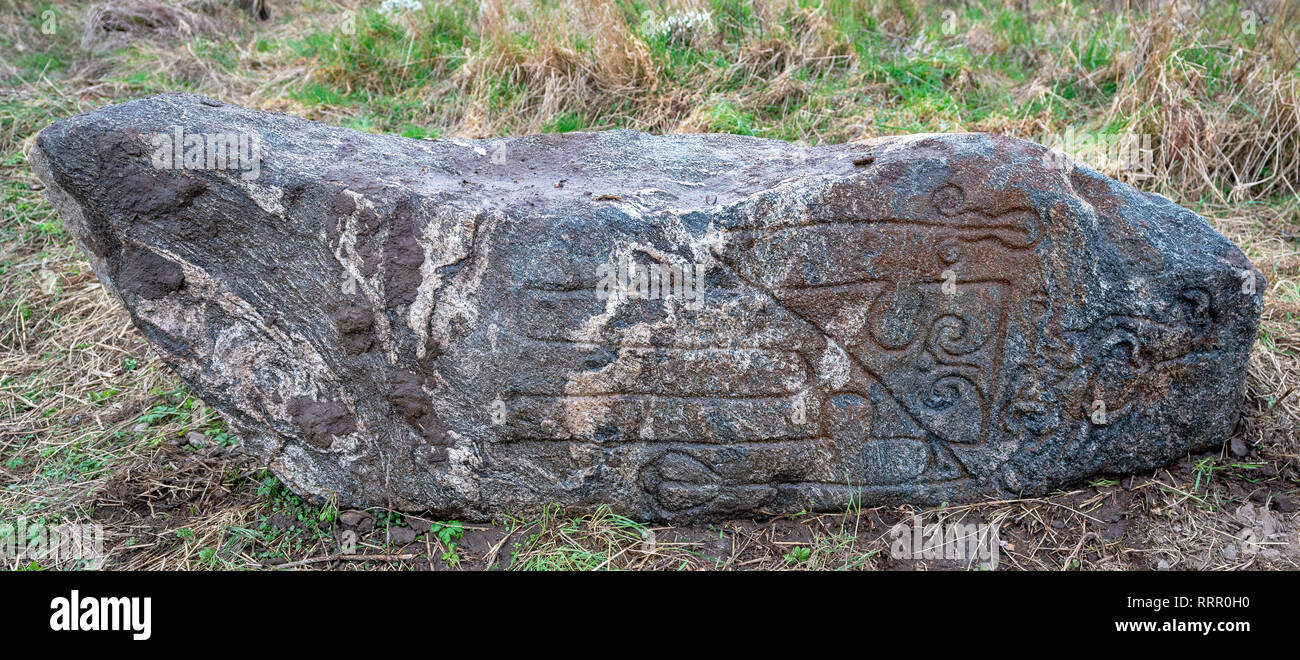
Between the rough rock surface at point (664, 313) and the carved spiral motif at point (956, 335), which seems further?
the carved spiral motif at point (956, 335)

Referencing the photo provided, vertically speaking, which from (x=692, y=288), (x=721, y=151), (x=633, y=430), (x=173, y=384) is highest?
(x=721, y=151)

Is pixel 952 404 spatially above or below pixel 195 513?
above

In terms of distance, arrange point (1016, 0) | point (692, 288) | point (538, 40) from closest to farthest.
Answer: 1. point (692, 288)
2. point (538, 40)
3. point (1016, 0)

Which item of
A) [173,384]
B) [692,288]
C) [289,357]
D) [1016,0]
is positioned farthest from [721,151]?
[1016,0]

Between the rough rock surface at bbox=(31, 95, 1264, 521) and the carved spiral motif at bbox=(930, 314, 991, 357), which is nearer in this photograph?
the rough rock surface at bbox=(31, 95, 1264, 521)

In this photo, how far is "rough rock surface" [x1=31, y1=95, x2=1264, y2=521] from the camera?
2.45m

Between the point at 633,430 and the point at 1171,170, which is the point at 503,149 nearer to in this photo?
the point at 633,430

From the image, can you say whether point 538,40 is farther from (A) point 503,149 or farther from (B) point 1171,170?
(B) point 1171,170

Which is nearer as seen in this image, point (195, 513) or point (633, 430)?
point (633, 430)

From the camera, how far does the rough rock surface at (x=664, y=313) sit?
245 cm

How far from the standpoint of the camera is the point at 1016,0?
565cm

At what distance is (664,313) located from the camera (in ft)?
8.19

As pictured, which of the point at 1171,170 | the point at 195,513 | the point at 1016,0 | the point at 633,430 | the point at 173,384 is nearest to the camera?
the point at 633,430

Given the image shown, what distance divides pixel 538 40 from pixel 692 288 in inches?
116
